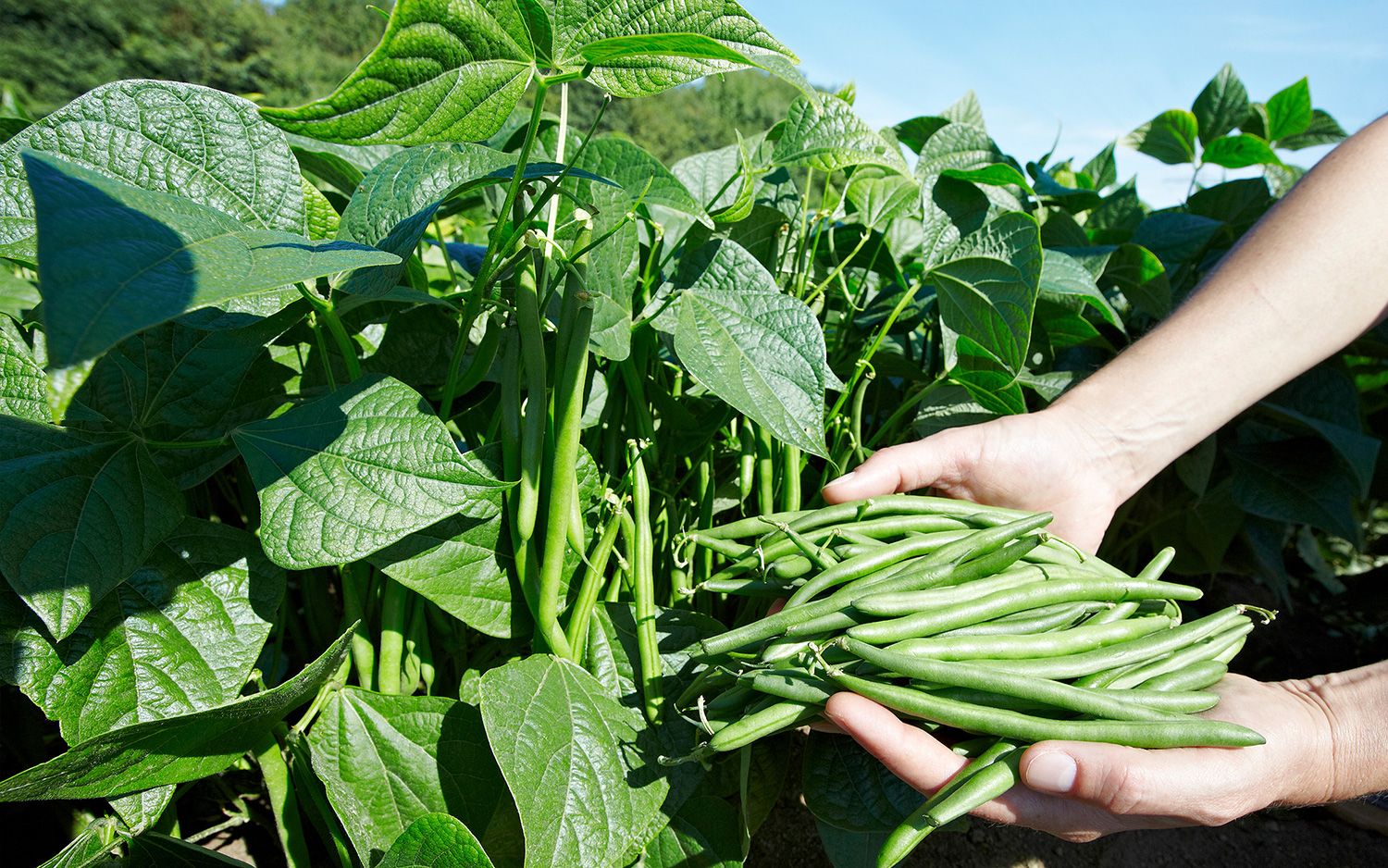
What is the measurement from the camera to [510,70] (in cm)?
57

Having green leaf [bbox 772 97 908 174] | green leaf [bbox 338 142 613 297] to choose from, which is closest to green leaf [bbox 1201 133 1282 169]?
green leaf [bbox 772 97 908 174]

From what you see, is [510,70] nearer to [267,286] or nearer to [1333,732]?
[267,286]

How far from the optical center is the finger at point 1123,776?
0.62 m

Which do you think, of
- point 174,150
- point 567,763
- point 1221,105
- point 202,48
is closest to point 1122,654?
point 567,763

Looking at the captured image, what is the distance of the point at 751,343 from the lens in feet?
2.54

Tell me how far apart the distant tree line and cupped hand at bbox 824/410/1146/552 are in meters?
12.9

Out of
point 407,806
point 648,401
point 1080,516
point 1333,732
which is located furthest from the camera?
point 1080,516

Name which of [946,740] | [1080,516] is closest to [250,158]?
[946,740]

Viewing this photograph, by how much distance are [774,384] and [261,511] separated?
469 millimetres

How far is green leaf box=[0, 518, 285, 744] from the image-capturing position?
1.87ft

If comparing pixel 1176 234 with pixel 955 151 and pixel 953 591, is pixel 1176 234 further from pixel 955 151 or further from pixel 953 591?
pixel 953 591

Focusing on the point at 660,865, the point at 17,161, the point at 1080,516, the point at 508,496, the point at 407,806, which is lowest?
the point at 660,865

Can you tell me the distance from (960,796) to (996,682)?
0.10 meters

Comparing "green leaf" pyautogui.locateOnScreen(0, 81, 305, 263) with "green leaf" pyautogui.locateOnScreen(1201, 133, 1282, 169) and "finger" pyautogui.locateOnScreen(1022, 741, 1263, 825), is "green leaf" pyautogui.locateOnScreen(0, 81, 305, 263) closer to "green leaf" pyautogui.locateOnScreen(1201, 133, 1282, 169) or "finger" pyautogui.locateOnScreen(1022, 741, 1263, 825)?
"finger" pyautogui.locateOnScreen(1022, 741, 1263, 825)
